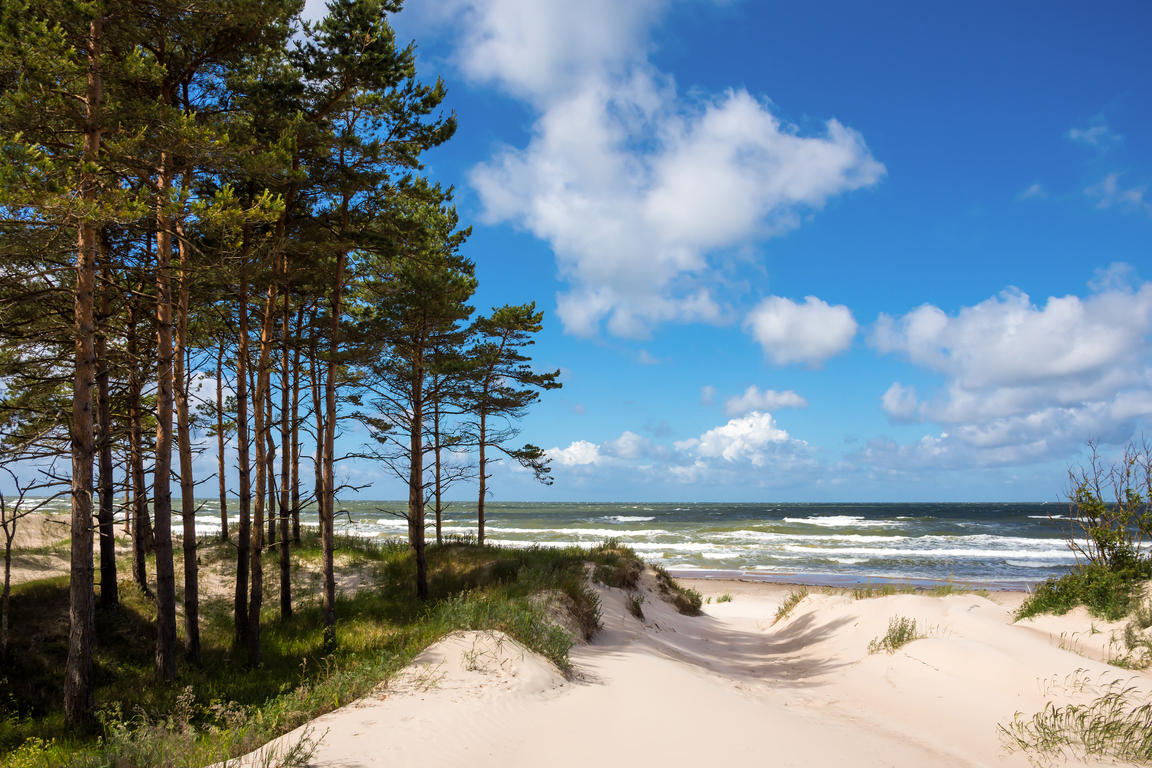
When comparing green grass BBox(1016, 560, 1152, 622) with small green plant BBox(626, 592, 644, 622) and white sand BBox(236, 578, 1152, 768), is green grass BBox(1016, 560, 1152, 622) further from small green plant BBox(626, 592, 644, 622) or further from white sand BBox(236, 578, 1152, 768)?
small green plant BBox(626, 592, 644, 622)

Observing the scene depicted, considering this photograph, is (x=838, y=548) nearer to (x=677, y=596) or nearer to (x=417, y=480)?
(x=677, y=596)

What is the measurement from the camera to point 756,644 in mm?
13000

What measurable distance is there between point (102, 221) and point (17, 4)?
2804 millimetres

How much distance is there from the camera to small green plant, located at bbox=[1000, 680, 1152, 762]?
5750mm

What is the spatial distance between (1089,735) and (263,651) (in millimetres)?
13409

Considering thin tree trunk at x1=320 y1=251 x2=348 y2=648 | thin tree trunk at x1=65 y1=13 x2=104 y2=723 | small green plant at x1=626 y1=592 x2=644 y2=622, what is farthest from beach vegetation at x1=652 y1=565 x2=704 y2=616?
thin tree trunk at x1=65 y1=13 x2=104 y2=723

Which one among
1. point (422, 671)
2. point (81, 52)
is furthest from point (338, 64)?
point (422, 671)

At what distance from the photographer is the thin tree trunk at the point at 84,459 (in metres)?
7.34

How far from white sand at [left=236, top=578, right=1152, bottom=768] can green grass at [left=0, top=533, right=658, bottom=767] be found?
0.52 m

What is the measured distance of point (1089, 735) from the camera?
5.99m

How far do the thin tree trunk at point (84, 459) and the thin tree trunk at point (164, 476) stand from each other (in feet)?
3.04

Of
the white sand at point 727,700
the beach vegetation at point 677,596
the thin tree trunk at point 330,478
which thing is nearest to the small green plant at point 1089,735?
the white sand at point 727,700

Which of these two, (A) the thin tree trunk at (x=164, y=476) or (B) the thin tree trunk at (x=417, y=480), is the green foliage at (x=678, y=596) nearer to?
(B) the thin tree trunk at (x=417, y=480)

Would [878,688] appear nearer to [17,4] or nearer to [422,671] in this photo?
[422,671]
